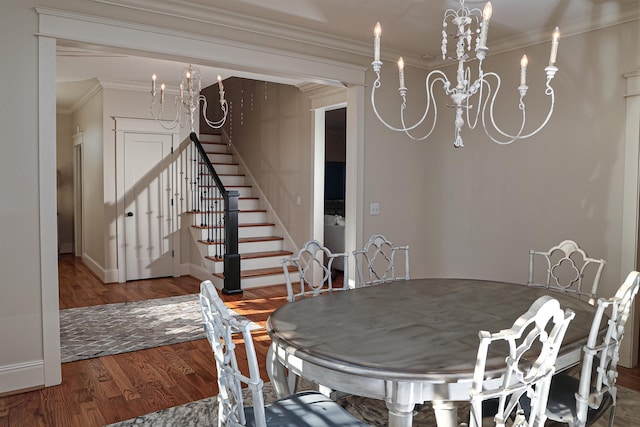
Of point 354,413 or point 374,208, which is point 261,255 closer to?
point 374,208

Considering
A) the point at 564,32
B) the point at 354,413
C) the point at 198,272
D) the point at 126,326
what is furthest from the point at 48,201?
the point at 564,32

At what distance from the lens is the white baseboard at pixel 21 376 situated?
9.74 feet

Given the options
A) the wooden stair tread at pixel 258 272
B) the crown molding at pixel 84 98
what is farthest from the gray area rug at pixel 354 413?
the crown molding at pixel 84 98

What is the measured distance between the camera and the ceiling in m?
3.39

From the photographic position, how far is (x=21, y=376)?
119 inches

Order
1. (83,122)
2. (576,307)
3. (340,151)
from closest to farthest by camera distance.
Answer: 1. (576,307)
2. (83,122)
3. (340,151)

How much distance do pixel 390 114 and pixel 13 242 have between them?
10.9 feet

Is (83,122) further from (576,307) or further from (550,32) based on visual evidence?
(576,307)

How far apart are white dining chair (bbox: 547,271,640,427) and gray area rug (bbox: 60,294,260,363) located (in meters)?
2.73

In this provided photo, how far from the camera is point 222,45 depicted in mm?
3660

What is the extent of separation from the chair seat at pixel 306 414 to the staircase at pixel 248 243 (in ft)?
13.7

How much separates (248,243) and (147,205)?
1.50 metres

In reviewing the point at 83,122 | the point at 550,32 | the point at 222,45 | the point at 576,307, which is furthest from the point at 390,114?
the point at 83,122

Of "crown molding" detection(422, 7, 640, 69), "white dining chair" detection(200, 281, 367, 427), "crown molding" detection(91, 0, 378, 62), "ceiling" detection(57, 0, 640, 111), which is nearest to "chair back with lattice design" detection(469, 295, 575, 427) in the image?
"white dining chair" detection(200, 281, 367, 427)
